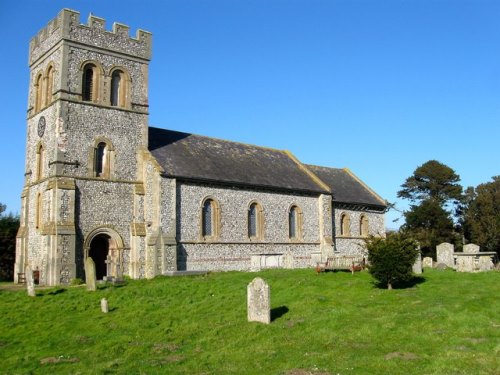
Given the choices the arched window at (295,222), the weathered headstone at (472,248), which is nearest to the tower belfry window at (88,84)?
the arched window at (295,222)

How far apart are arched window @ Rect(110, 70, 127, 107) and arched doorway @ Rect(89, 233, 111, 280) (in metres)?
7.99

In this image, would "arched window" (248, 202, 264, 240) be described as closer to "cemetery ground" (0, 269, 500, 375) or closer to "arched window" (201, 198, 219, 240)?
"arched window" (201, 198, 219, 240)

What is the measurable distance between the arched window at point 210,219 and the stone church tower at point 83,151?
366cm

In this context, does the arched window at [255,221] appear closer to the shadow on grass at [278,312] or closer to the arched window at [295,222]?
the arched window at [295,222]

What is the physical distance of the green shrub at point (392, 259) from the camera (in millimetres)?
19008

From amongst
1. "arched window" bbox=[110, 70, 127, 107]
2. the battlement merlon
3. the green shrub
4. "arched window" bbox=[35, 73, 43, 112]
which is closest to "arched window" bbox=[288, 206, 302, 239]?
"arched window" bbox=[110, 70, 127, 107]

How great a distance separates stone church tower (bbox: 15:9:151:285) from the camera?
26.5 m

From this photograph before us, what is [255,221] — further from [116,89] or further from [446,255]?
[116,89]

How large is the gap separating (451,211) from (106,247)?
123 feet

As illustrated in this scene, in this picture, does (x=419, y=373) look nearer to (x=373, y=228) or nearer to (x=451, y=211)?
(x=373, y=228)

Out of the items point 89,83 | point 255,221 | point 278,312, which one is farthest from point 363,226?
point 278,312

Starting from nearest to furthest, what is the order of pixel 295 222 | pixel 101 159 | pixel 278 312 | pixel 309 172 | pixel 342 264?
pixel 278 312 → pixel 342 264 → pixel 101 159 → pixel 295 222 → pixel 309 172

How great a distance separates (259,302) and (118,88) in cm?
1929

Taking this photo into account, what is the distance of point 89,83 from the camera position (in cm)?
2933
